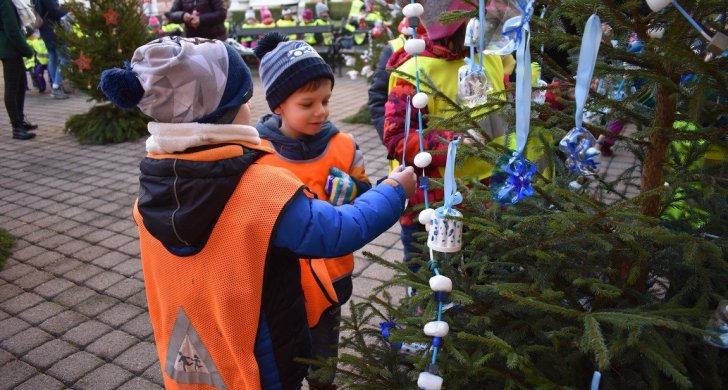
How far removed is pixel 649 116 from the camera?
1.64m

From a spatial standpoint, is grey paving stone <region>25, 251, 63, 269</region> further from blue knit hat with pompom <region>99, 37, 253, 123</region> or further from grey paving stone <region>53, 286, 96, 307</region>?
blue knit hat with pompom <region>99, 37, 253, 123</region>

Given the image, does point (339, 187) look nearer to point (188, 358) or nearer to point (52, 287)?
point (188, 358)

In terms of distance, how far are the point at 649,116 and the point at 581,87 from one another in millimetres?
704

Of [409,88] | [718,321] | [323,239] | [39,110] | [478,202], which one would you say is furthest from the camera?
[39,110]

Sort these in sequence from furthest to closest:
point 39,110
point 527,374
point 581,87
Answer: point 39,110, point 527,374, point 581,87

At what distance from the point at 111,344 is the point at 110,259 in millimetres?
1217

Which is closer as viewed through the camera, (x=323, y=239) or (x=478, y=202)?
(x=323, y=239)

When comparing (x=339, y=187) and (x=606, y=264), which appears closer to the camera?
(x=606, y=264)

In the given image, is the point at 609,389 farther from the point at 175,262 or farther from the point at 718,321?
the point at 175,262

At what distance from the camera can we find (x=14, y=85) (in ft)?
25.1

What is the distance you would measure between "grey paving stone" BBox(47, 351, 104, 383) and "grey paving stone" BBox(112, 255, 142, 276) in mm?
977

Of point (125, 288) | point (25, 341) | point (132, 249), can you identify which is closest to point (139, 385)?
point (25, 341)

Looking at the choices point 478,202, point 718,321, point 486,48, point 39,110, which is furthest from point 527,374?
point 39,110

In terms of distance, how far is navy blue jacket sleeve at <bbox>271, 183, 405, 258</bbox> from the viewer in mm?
1546
